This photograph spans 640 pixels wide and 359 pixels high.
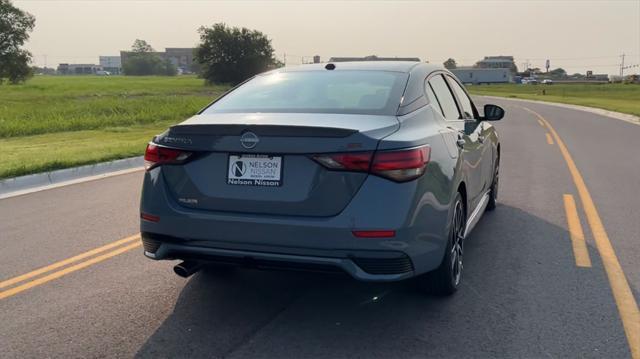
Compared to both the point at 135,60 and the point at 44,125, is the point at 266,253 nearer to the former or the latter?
the point at 44,125

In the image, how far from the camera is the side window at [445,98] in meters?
4.86

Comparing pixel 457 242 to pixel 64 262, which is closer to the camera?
pixel 457 242

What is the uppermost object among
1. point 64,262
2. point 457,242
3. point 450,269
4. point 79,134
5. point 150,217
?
point 150,217

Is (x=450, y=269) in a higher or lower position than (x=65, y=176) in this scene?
higher

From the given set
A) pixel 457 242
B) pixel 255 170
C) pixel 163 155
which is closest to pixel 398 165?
pixel 255 170

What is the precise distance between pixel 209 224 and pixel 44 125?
16.9 m

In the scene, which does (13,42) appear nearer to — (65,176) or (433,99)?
(65,176)

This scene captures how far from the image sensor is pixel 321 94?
173 inches

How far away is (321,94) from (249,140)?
965 mm

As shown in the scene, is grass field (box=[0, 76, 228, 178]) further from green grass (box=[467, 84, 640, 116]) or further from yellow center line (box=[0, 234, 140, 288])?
green grass (box=[467, 84, 640, 116])

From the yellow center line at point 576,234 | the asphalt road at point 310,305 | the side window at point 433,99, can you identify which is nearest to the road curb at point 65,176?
the asphalt road at point 310,305

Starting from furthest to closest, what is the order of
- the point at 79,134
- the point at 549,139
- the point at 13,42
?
the point at 13,42
the point at 79,134
the point at 549,139

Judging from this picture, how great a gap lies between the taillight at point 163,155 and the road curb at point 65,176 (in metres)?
5.40

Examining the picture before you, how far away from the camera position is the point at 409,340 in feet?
12.0
